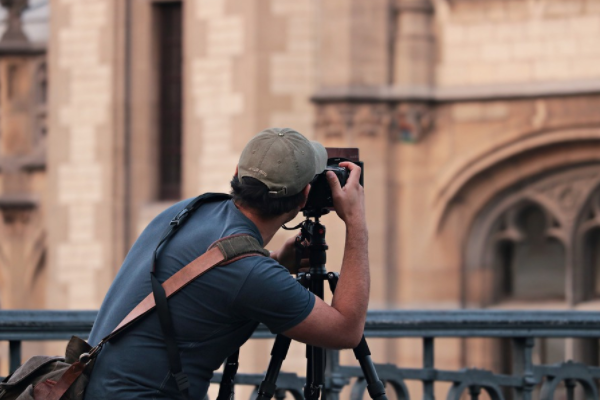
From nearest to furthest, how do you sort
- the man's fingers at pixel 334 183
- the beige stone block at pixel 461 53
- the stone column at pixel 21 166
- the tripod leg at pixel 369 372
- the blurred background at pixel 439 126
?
the man's fingers at pixel 334 183, the tripod leg at pixel 369 372, the blurred background at pixel 439 126, the beige stone block at pixel 461 53, the stone column at pixel 21 166

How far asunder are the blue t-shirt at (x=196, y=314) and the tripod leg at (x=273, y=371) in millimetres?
261

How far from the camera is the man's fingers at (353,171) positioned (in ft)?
10.6

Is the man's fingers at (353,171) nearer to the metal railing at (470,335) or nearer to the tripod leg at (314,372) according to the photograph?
the tripod leg at (314,372)

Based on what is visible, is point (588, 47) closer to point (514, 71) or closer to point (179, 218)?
point (514, 71)

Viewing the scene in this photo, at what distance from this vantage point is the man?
2.99 metres

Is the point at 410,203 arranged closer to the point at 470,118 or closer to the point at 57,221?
the point at 470,118

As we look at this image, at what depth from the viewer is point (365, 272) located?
10.1 ft

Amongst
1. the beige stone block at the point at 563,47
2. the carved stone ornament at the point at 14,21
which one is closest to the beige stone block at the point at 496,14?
the beige stone block at the point at 563,47

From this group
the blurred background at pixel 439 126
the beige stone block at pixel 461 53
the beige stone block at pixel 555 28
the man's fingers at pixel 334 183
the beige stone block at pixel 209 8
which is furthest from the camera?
the beige stone block at pixel 209 8

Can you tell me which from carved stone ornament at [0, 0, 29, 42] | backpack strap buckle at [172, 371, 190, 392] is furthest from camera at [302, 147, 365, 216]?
carved stone ornament at [0, 0, 29, 42]

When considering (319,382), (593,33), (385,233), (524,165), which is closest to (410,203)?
(385,233)

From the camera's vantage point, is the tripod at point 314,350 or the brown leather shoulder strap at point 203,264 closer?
the brown leather shoulder strap at point 203,264

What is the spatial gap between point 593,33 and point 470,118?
1.24m

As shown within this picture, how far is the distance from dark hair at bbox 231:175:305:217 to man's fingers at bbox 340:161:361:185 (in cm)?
17
